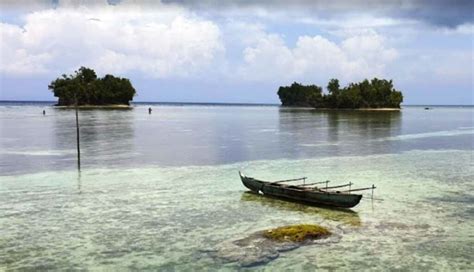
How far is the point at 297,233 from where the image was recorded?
17.8 m

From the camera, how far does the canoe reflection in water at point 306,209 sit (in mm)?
20922

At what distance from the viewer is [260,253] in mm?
16094

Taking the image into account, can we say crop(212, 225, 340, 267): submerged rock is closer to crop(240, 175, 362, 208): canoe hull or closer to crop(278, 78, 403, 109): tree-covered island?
crop(240, 175, 362, 208): canoe hull

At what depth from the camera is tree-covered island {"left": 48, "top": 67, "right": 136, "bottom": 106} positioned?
611 ft

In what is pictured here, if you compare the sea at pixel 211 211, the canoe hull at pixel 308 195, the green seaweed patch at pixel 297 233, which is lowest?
the sea at pixel 211 211

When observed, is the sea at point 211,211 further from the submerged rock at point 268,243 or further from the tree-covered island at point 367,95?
the tree-covered island at point 367,95

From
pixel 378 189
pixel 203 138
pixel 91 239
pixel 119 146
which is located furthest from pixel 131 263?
pixel 203 138

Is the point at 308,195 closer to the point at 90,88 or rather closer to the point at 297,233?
the point at 297,233

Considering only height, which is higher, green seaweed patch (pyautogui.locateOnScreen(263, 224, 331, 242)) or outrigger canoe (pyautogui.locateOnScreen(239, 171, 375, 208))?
outrigger canoe (pyautogui.locateOnScreen(239, 171, 375, 208))

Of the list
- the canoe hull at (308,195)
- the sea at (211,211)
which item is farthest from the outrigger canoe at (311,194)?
the sea at (211,211)

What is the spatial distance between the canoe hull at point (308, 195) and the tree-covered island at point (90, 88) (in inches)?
6647

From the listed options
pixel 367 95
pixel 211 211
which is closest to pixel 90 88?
pixel 367 95

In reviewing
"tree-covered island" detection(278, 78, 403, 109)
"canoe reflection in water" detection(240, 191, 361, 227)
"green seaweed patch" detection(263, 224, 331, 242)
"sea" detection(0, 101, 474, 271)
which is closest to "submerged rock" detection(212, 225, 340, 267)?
"green seaweed patch" detection(263, 224, 331, 242)

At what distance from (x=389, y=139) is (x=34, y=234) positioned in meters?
47.9
